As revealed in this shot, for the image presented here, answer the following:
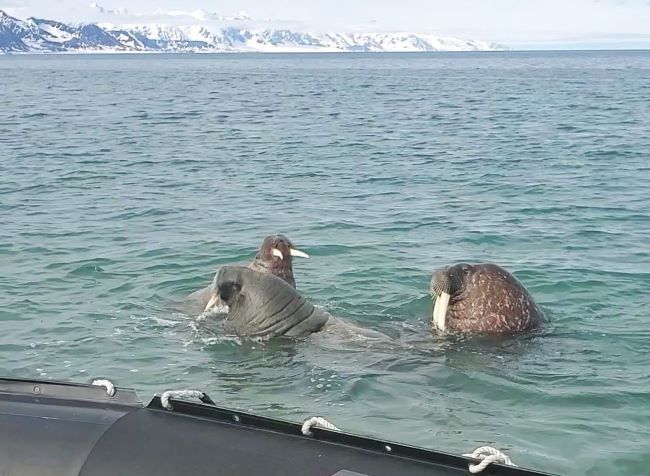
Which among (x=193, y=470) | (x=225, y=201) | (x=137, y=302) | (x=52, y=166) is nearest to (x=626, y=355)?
(x=137, y=302)

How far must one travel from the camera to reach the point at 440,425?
6969mm

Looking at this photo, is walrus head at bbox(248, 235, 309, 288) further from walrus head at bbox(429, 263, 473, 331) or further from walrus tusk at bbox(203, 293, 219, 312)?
walrus head at bbox(429, 263, 473, 331)

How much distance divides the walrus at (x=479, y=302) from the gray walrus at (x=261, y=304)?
1.25m

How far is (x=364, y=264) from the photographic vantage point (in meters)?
12.7

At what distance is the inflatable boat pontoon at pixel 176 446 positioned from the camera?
358 centimetres

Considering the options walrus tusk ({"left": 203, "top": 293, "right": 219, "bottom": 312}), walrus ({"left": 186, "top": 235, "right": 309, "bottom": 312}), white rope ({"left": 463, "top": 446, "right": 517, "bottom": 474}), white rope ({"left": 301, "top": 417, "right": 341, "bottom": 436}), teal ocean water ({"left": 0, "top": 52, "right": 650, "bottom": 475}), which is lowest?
teal ocean water ({"left": 0, "top": 52, "right": 650, "bottom": 475})

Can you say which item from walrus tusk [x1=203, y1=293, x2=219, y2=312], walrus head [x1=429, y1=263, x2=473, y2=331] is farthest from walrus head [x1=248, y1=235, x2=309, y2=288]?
walrus head [x1=429, y1=263, x2=473, y2=331]

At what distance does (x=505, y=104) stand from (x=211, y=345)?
3716cm

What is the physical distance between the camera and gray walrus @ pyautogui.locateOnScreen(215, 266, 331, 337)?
8.79 meters

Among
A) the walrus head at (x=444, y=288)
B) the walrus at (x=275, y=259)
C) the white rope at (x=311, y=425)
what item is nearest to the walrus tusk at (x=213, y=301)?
the walrus at (x=275, y=259)

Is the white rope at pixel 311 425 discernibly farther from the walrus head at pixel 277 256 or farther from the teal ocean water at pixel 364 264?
the walrus head at pixel 277 256

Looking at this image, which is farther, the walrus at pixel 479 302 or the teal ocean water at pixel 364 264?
the walrus at pixel 479 302

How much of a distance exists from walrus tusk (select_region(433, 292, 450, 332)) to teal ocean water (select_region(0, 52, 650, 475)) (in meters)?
0.19

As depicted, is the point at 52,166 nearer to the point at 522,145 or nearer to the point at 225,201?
the point at 225,201
